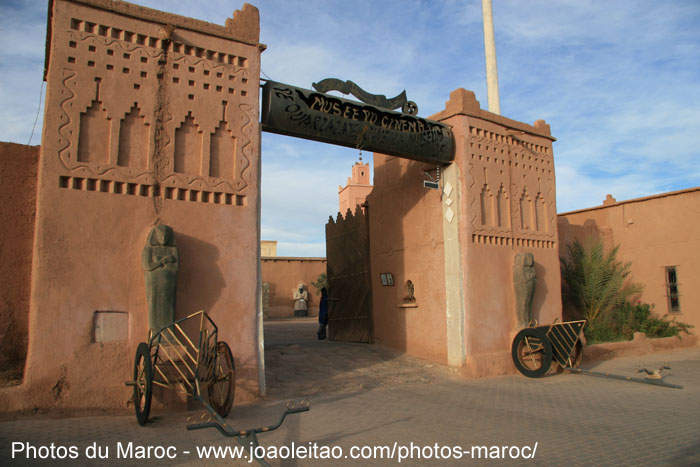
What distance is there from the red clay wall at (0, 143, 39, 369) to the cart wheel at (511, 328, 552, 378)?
8364 millimetres

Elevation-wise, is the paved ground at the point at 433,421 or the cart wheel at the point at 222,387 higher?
the cart wheel at the point at 222,387

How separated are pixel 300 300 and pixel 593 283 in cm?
1642

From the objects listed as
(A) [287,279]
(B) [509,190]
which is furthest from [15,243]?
(A) [287,279]

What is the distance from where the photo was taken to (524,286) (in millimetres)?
10555

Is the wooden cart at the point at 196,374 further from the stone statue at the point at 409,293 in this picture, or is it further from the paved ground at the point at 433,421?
the stone statue at the point at 409,293

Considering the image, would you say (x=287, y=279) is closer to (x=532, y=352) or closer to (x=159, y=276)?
(x=532, y=352)

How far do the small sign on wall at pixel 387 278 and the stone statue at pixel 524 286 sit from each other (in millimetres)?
2817

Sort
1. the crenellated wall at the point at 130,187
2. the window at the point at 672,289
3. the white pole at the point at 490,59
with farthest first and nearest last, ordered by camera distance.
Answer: the white pole at the point at 490,59 → the window at the point at 672,289 → the crenellated wall at the point at 130,187

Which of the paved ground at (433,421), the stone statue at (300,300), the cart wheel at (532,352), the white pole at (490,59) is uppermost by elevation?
the white pole at (490,59)

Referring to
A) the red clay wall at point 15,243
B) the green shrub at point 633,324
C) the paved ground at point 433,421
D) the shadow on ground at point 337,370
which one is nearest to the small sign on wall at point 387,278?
the shadow on ground at point 337,370

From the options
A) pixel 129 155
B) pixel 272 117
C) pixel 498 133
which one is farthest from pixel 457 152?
pixel 129 155

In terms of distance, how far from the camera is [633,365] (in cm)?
1152

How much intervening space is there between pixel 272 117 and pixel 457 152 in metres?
4.18

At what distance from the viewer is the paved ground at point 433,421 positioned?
193 inches
